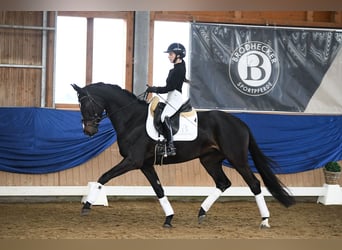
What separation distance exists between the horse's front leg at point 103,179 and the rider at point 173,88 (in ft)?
1.61

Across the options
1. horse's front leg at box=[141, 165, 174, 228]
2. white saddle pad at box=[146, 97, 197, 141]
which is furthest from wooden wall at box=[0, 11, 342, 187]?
white saddle pad at box=[146, 97, 197, 141]

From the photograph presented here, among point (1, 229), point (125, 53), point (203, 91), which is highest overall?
point (125, 53)

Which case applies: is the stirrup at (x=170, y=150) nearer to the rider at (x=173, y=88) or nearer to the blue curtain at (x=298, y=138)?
the rider at (x=173, y=88)

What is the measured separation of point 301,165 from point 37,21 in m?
4.99

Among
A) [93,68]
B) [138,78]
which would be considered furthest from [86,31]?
[138,78]

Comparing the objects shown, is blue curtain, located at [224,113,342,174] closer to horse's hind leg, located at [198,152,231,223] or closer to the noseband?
horse's hind leg, located at [198,152,231,223]

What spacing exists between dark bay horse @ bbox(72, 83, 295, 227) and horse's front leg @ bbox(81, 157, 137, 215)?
1 cm

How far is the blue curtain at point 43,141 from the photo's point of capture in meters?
7.07

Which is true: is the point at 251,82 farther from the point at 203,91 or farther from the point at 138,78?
the point at 138,78

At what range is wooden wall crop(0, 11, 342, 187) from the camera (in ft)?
24.1

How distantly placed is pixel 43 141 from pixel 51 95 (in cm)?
121

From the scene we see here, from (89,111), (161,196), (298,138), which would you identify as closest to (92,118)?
(89,111)
